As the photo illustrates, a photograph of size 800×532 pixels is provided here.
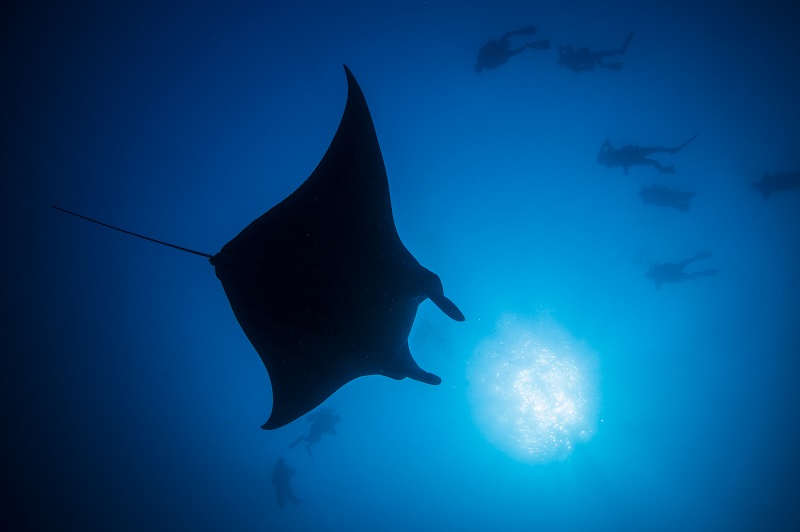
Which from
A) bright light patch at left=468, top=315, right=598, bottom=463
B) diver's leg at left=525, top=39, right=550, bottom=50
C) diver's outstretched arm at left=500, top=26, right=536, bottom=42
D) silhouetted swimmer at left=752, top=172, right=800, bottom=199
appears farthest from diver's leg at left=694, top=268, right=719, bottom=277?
diver's outstretched arm at left=500, top=26, right=536, bottom=42

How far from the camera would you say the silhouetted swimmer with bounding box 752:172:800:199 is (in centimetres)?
1294

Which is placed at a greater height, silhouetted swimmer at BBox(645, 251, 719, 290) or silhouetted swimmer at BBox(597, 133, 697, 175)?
silhouetted swimmer at BBox(597, 133, 697, 175)

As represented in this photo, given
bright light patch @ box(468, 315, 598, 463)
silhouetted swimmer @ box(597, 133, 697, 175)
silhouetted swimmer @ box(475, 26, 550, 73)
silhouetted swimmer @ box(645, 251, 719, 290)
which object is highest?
silhouetted swimmer @ box(475, 26, 550, 73)

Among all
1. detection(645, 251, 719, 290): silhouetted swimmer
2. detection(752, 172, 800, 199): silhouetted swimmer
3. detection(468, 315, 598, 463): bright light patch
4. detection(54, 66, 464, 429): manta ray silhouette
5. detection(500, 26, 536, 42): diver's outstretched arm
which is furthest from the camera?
detection(468, 315, 598, 463): bright light patch

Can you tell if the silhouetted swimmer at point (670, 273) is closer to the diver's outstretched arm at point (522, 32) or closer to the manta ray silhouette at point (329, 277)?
the diver's outstretched arm at point (522, 32)

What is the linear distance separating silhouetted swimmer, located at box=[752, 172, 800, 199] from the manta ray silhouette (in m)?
16.6

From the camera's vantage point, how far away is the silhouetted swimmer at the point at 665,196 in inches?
539

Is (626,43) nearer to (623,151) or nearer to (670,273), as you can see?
(623,151)

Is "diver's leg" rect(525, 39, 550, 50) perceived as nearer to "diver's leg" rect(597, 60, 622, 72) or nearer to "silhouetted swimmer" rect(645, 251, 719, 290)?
"diver's leg" rect(597, 60, 622, 72)

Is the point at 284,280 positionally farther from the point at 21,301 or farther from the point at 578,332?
the point at 21,301

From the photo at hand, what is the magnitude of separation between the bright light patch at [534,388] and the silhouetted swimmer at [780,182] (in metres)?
9.78

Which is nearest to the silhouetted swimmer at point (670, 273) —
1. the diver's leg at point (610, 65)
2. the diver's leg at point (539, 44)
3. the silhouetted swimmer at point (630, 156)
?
the silhouetted swimmer at point (630, 156)

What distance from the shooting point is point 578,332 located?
19.2 meters

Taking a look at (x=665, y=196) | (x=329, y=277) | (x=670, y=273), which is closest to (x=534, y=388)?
(x=670, y=273)
